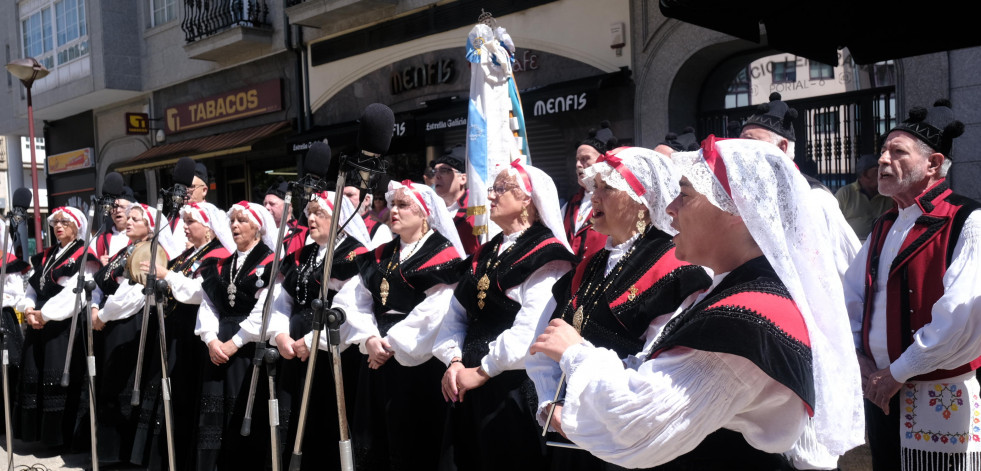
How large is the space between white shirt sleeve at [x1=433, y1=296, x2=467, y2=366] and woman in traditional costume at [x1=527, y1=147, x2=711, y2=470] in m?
0.88

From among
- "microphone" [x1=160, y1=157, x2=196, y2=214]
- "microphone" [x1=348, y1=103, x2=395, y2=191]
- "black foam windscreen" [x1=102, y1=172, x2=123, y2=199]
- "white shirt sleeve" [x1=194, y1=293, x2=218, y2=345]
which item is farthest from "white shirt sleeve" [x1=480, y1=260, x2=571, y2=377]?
"black foam windscreen" [x1=102, y1=172, x2=123, y2=199]

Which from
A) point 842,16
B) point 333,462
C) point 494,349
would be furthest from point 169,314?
point 842,16

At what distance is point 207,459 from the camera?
5473 millimetres

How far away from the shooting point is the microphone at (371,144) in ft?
10.9

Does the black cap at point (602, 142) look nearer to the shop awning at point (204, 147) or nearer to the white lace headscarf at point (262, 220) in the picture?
the white lace headscarf at point (262, 220)

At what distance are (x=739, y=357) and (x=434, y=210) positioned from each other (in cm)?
285

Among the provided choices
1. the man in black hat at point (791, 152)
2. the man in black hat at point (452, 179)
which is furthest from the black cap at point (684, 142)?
the man in black hat at point (452, 179)

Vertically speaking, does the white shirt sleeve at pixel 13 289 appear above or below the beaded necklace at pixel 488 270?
below

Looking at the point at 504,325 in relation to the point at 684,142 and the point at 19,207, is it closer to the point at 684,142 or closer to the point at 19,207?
the point at 684,142

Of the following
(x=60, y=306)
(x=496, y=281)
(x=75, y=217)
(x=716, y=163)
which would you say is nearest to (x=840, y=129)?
(x=496, y=281)

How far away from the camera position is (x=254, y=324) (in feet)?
16.9

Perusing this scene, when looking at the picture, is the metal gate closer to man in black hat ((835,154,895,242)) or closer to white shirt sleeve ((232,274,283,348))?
man in black hat ((835,154,895,242))

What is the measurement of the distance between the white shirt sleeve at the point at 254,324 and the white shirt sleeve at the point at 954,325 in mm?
3422

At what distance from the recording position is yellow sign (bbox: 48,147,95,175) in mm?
20922
